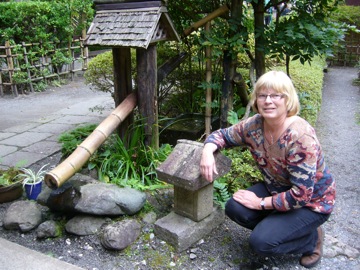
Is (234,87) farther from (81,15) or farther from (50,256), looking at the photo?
(81,15)

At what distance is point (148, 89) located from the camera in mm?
3404

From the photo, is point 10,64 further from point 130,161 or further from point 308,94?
point 308,94

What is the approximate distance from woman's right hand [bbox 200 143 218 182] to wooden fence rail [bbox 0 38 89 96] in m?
6.73

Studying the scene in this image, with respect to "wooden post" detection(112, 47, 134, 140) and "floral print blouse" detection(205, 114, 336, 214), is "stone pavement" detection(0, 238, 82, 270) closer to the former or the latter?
"floral print blouse" detection(205, 114, 336, 214)

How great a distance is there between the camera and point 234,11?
3.95 m

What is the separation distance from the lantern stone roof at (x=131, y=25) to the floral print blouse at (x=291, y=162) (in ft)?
3.62

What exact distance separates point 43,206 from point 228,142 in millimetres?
1632

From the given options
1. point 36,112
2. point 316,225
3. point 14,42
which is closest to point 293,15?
point 316,225

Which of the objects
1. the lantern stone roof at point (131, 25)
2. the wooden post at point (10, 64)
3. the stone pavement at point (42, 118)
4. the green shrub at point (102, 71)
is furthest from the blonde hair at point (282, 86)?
the wooden post at point (10, 64)

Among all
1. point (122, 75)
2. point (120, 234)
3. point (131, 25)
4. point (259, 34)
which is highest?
point (131, 25)

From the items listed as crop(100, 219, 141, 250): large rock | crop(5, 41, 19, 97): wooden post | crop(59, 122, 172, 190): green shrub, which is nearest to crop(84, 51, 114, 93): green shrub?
crop(59, 122, 172, 190): green shrub

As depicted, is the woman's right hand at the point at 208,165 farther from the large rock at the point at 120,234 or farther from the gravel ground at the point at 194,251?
the large rock at the point at 120,234

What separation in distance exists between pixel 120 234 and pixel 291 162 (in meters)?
1.24

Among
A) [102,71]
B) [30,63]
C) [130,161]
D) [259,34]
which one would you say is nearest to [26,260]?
[130,161]
